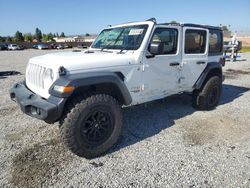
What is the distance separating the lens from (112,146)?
391 cm

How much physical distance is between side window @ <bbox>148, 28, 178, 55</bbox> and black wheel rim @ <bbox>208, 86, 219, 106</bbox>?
5.79 feet

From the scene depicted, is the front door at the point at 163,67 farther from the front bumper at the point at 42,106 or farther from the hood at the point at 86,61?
the front bumper at the point at 42,106

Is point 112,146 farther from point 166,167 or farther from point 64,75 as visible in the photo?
point 64,75

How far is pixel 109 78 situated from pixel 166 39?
167 centimetres

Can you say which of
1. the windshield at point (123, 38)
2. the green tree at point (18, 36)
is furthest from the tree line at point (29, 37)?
the windshield at point (123, 38)

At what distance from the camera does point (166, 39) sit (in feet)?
14.9

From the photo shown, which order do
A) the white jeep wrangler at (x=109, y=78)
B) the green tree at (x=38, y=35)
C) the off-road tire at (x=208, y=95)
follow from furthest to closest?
the green tree at (x=38, y=35) < the off-road tire at (x=208, y=95) < the white jeep wrangler at (x=109, y=78)

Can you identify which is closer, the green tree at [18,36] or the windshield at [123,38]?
the windshield at [123,38]

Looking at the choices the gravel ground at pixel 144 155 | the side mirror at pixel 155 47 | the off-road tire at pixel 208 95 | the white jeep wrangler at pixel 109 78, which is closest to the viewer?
the gravel ground at pixel 144 155

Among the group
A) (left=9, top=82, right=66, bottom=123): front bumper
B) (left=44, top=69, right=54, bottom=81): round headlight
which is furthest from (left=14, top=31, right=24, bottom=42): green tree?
(left=44, top=69, right=54, bottom=81): round headlight

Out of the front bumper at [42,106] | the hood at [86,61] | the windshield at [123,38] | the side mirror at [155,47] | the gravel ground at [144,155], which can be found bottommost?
the gravel ground at [144,155]

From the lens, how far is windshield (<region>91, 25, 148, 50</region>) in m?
4.20

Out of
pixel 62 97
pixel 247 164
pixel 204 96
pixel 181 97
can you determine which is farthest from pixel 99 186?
pixel 181 97

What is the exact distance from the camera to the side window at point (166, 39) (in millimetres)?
4301
